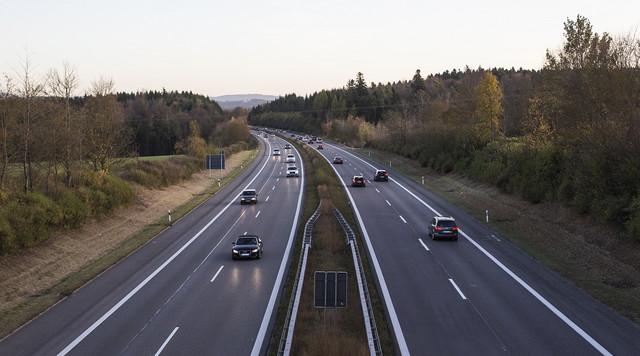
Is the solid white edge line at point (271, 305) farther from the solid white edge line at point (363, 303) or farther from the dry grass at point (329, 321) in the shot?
the solid white edge line at point (363, 303)

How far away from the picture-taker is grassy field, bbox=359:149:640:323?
21.7 meters

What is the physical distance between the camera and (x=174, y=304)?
2050 centimetres

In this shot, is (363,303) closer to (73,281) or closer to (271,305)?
(271,305)

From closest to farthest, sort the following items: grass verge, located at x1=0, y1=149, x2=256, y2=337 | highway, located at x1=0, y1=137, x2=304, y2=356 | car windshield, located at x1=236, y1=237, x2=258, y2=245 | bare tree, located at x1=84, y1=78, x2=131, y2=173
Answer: highway, located at x1=0, y1=137, x2=304, y2=356 < grass verge, located at x1=0, y1=149, x2=256, y2=337 < car windshield, located at x1=236, y1=237, x2=258, y2=245 < bare tree, located at x1=84, y1=78, x2=131, y2=173

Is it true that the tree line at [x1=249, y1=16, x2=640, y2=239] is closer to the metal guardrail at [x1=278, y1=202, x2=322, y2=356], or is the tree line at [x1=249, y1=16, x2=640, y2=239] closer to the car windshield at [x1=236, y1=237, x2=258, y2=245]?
the metal guardrail at [x1=278, y1=202, x2=322, y2=356]

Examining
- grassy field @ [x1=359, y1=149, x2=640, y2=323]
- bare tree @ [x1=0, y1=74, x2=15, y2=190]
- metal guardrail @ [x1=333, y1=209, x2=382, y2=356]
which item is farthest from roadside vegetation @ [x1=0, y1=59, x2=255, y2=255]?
grassy field @ [x1=359, y1=149, x2=640, y2=323]

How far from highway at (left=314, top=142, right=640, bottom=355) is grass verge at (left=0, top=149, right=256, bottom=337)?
12.0m

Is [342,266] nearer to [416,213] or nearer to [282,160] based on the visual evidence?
[416,213]

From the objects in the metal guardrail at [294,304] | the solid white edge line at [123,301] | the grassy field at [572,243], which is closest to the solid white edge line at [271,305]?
the metal guardrail at [294,304]

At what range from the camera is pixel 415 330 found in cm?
1727

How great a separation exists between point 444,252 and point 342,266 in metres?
6.06

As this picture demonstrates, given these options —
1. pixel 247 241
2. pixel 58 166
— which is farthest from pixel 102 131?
pixel 247 241

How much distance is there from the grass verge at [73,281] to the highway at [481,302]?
1200 centimetres

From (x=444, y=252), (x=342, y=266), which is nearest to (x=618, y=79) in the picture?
(x=444, y=252)
